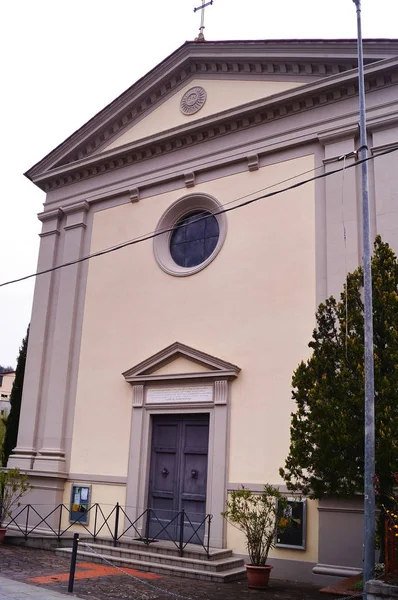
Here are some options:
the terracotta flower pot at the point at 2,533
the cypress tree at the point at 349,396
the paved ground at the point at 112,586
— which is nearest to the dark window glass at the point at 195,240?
the cypress tree at the point at 349,396

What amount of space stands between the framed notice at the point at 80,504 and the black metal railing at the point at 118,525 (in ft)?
0.07

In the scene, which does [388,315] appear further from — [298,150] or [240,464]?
[298,150]

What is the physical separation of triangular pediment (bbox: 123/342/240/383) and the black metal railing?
9.78 ft

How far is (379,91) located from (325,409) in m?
7.92

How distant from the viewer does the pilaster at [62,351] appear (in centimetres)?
1630

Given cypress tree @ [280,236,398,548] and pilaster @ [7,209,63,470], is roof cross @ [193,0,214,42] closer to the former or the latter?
pilaster @ [7,209,63,470]

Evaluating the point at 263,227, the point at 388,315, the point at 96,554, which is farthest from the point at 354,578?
the point at 263,227

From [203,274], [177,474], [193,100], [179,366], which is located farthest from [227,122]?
[177,474]

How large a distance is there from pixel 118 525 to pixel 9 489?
3248mm

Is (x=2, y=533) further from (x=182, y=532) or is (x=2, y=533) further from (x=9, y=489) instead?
(x=182, y=532)

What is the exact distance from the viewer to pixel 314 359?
9.87 metres

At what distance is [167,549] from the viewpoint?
12.7 metres

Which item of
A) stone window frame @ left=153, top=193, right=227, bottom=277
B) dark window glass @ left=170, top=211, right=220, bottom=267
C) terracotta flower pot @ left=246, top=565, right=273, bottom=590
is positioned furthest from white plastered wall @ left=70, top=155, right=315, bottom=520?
terracotta flower pot @ left=246, top=565, right=273, bottom=590

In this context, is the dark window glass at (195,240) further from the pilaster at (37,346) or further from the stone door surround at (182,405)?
the pilaster at (37,346)
